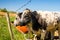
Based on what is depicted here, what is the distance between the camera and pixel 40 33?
30.7 ft

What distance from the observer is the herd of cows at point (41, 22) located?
928cm

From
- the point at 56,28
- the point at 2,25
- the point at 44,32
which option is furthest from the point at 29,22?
the point at 2,25

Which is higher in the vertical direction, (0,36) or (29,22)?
(29,22)

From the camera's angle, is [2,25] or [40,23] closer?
[40,23]

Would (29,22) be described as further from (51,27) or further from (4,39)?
(4,39)

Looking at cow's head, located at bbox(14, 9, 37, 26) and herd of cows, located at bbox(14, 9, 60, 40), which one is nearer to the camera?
cow's head, located at bbox(14, 9, 37, 26)

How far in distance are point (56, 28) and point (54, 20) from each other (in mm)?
474

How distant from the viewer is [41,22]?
31.9ft

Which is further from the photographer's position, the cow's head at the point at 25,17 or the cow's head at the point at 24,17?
the cow's head at the point at 25,17

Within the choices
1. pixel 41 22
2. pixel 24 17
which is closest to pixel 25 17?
pixel 24 17

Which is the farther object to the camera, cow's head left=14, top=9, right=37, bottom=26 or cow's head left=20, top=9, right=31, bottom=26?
cow's head left=20, top=9, right=31, bottom=26

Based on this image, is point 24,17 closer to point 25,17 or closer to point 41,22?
point 25,17

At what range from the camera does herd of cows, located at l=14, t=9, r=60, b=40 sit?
928 cm

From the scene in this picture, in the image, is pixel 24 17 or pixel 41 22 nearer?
pixel 24 17
